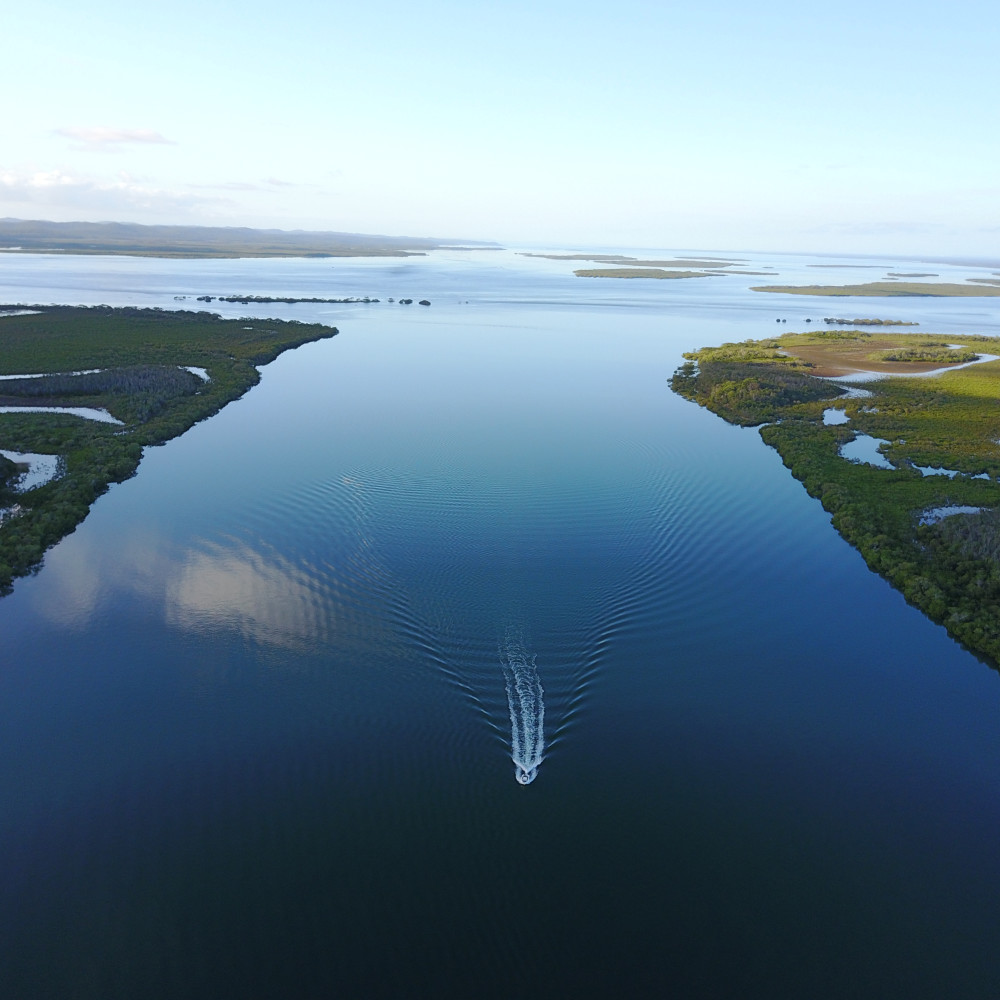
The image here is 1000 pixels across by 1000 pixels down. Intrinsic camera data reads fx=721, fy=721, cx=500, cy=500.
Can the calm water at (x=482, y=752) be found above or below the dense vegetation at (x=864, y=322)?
below

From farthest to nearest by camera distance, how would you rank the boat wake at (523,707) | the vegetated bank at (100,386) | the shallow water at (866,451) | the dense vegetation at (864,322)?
the dense vegetation at (864,322)
the shallow water at (866,451)
the vegetated bank at (100,386)
the boat wake at (523,707)

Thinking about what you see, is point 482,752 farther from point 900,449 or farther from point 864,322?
point 864,322

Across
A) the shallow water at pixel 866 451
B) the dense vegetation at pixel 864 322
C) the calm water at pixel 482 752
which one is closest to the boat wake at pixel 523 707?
the calm water at pixel 482 752

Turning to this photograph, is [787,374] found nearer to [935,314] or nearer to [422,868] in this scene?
[422,868]

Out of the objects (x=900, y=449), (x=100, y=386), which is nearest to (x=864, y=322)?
(x=900, y=449)

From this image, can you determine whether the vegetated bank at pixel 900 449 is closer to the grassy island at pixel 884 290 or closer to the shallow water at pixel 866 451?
the shallow water at pixel 866 451

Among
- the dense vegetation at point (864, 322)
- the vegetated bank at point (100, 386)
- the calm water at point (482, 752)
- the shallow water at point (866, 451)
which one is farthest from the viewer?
the dense vegetation at point (864, 322)
